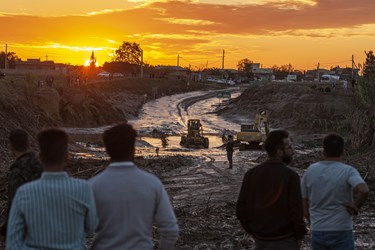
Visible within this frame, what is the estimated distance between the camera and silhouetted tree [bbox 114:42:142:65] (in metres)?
160

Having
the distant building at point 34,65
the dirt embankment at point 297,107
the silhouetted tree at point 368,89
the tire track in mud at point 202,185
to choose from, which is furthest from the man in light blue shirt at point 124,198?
the distant building at point 34,65

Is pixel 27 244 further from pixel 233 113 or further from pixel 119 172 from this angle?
pixel 233 113

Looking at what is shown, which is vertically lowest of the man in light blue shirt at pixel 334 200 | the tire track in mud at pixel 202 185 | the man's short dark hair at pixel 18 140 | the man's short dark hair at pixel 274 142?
the tire track in mud at pixel 202 185

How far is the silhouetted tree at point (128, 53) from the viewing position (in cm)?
16025

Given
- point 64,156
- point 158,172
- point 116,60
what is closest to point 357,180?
point 64,156

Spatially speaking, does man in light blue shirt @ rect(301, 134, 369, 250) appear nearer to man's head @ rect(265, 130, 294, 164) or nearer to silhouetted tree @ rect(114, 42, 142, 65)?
man's head @ rect(265, 130, 294, 164)

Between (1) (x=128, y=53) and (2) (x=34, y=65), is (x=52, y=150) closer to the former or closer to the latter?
(2) (x=34, y=65)

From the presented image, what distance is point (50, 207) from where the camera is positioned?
3.93 m

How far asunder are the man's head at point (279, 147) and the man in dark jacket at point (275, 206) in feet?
0.18

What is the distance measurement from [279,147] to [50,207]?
1989 mm

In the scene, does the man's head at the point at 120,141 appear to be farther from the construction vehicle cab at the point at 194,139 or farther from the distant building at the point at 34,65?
the distant building at the point at 34,65

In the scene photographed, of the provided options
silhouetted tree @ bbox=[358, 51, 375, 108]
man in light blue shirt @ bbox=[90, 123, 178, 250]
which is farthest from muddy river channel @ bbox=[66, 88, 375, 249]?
man in light blue shirt @ bbox=[90, 123, 178, 250]

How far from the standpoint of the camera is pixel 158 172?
81.7 ft

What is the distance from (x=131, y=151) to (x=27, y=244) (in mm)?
892
